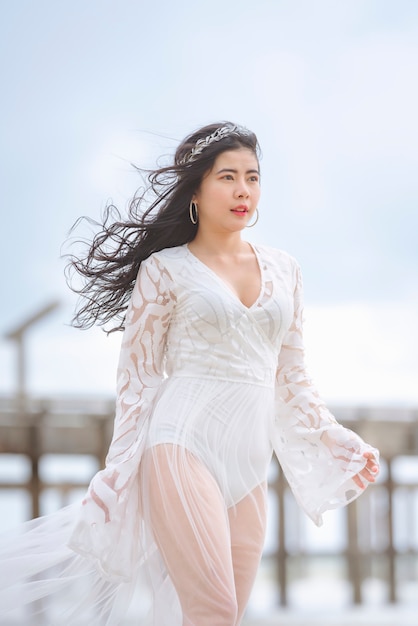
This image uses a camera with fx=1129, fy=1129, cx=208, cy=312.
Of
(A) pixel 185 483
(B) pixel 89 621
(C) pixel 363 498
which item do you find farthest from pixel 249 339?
(C) pixel 363 498

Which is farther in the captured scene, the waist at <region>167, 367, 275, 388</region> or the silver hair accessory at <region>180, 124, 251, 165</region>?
the silver hair accessory at <region>180, 124, 251, 165</region>

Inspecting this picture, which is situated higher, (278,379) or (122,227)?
(122,227)

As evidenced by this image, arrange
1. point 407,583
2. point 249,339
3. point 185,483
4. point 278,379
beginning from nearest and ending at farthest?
point 185,483 < point 249,339 < point 278,379 < point 407,583

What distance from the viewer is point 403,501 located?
28.3 ft

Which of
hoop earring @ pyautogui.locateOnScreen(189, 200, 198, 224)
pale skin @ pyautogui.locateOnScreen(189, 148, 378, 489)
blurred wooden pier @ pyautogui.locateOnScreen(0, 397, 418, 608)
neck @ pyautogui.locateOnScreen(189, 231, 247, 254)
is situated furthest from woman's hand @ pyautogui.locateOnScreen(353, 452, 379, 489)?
blurred wooden pier @ pyautogui.locateOnScreen(0, 397, 418, 608)

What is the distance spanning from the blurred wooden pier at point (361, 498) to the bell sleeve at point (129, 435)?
3.72m

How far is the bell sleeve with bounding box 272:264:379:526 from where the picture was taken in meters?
2.97

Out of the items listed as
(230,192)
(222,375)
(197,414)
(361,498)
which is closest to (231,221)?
(230,192)

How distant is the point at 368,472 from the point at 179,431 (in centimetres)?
54

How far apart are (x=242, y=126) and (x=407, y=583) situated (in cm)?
595

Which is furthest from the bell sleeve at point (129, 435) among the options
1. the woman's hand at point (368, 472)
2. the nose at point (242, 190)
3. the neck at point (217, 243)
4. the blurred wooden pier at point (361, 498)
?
the blurred wooden pier at point (361, 498)

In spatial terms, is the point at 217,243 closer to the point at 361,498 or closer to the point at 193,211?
the point at 193,211

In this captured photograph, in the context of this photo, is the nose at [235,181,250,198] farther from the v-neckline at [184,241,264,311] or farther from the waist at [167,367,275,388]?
the waist at [167,367,275,388]

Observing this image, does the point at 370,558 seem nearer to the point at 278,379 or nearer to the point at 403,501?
the point at 403,501
